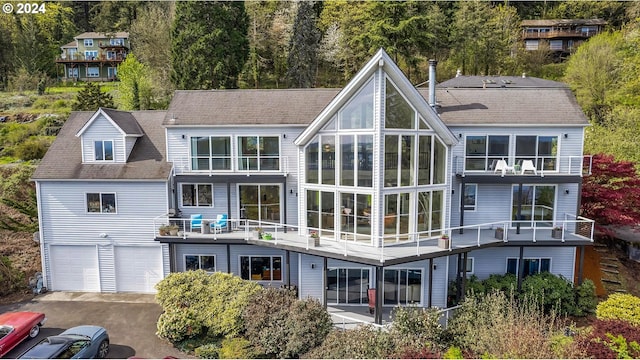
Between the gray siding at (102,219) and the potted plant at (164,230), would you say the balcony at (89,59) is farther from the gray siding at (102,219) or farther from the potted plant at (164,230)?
the potted plant at (164,230)

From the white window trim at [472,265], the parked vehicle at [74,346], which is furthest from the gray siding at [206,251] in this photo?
the white window trim at [472,265]

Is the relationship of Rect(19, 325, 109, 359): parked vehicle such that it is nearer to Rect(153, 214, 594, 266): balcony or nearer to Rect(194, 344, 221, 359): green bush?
Rect(194, 344, 221, 359): green bush

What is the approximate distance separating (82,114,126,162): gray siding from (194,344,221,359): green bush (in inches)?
413

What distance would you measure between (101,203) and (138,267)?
12.2 ft

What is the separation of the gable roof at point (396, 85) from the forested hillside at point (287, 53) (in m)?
16.3

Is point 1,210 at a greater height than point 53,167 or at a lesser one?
lesser

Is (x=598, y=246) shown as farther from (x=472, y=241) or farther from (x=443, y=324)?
(x=443, y=324)

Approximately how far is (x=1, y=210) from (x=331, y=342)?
76.6 feet

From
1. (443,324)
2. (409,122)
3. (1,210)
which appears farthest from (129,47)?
(443,324)

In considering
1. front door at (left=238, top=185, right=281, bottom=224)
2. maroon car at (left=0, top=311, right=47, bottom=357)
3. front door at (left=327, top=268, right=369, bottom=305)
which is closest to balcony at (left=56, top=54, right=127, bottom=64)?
front door at (left=238, top=185, right=281, bottom=224)

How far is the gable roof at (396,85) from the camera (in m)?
14.3

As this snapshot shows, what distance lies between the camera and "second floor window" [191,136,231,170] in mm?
18531

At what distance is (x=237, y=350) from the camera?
13.4 m

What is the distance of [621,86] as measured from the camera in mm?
32250
